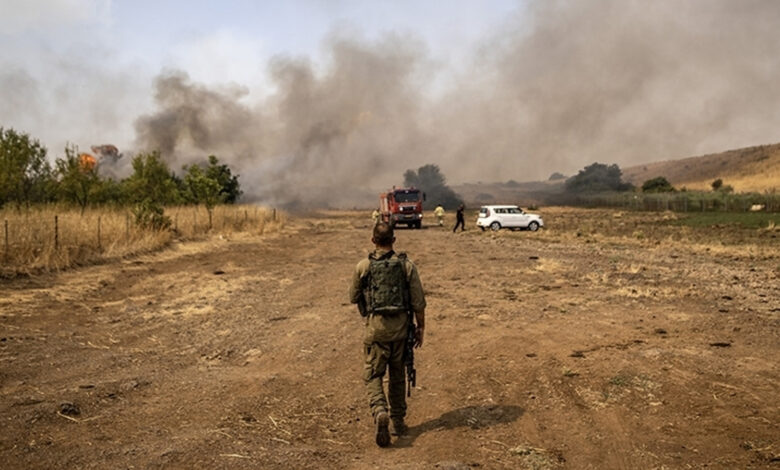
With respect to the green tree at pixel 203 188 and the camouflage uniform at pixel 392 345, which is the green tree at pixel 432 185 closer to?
the green tree at pixel 203 188

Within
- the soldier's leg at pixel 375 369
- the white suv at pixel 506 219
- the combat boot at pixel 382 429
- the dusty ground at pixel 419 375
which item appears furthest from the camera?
the white suv at pixel 506 219

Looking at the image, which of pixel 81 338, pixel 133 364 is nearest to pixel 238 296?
pixel 81 338

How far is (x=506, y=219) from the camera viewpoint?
35938mm

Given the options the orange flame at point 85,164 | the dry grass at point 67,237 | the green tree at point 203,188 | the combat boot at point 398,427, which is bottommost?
the combat boot at point 398,427

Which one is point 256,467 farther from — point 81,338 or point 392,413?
point 81,338

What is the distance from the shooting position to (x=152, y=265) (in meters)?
18.1

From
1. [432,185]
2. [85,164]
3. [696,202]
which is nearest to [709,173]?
[432,185]

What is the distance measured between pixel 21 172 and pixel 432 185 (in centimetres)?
8563

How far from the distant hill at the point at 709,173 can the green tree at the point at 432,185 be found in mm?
7710

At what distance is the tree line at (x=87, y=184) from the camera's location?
22.7 metres

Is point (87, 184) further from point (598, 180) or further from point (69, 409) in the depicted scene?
point (598, 180)

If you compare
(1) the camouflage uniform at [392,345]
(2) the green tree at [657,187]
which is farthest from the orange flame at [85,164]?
(2) the green tree at [657,187]

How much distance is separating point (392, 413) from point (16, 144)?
23.6 meters

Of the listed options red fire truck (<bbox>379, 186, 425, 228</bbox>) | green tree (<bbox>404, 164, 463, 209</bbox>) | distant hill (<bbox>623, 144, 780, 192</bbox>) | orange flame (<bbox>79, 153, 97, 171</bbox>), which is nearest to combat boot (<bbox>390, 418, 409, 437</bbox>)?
orange flame (<bbox>79, 153, 97, 171</bbox>)
